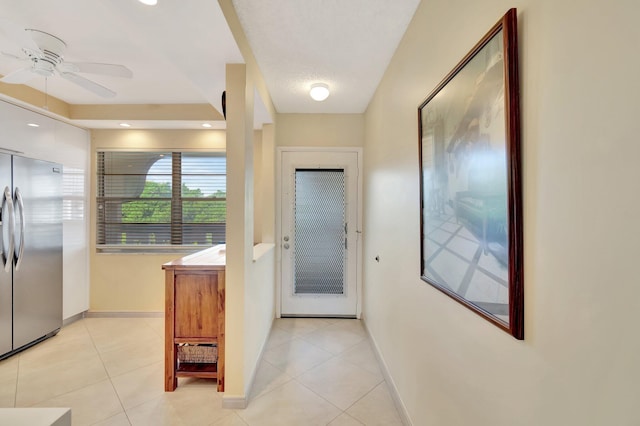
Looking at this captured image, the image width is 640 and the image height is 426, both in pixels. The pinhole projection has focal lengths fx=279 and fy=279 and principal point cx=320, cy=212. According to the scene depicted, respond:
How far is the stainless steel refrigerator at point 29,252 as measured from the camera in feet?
8.45

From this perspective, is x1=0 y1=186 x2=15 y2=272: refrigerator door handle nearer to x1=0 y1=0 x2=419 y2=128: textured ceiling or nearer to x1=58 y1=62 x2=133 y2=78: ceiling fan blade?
x1=0 y1=0 x2=419 y2=128: textured ceiling

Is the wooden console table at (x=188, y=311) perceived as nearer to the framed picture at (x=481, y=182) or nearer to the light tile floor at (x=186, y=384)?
the light tile floor at (x=186, y=384)

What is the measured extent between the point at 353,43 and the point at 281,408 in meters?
2.66

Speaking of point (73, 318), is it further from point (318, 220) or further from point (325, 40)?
point (325, 40)

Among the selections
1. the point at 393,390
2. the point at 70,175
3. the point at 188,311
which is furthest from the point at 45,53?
the point at 393,390

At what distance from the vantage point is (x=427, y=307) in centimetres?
149

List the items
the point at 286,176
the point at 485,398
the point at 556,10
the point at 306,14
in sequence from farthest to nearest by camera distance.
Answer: the point at 286,176 → the point at 306,14 → the point at 485,398 → the point at 556,10

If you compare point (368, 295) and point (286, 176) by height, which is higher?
point (286, 176)

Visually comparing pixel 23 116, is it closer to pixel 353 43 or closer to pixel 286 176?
pixel 286 176

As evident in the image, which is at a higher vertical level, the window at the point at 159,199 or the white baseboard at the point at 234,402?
the window at the point at 159,199

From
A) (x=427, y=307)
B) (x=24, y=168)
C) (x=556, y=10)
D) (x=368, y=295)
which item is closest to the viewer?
(x=556, y=10)

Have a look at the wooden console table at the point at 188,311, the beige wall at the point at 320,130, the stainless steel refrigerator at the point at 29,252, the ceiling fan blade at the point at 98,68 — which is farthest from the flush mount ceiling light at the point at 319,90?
the stainless steel refrigerator at the point at 29,252

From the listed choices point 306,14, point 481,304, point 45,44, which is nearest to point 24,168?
point 45,44

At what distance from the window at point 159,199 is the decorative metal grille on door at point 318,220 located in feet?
3.55
